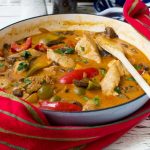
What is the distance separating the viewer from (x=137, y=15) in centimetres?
165

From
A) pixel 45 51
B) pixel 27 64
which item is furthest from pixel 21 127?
pixel 45 51

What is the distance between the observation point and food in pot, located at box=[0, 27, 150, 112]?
1285 mm

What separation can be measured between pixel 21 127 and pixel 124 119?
1.10ft

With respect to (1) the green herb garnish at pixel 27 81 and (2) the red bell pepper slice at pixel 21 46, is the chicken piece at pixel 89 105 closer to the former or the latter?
(1) the green herb garnish at pixel 27 81

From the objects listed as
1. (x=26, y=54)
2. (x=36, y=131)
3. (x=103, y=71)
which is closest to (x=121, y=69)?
(x=103, y=71)

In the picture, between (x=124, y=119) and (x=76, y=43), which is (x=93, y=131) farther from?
(x=76, y=43)

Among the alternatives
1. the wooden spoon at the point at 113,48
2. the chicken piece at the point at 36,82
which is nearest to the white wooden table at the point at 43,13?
the wooden spoon at the point at 113,48

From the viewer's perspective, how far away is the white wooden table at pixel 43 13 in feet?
3.76

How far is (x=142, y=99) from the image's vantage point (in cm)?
114

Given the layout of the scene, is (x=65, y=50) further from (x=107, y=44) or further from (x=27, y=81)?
(x=27, y=81)

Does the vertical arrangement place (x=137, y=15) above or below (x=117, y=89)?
above

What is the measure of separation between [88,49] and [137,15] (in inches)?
11.3

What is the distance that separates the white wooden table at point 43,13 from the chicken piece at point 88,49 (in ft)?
1.33

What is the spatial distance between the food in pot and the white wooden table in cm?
14
